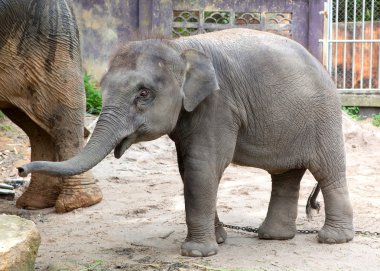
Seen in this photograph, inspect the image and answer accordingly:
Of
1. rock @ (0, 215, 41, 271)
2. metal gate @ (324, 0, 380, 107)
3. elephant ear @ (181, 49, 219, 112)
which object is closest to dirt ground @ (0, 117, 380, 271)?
rock @ (0, 215, 41, 271)

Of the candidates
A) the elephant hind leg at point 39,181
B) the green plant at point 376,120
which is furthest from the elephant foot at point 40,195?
the green plant at point 376,120

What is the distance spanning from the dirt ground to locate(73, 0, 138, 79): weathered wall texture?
142 inches

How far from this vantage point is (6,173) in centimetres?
855

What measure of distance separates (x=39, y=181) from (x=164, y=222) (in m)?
1.25

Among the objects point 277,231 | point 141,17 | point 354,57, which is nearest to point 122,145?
point 277,231

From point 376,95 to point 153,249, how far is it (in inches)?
352

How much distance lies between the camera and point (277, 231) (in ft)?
19.2

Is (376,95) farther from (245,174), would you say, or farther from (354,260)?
(354,260)

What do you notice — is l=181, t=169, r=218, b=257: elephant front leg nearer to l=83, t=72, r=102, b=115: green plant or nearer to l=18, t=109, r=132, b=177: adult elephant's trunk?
l=18, t=109, r=132, b=177: adult elephant's trunk

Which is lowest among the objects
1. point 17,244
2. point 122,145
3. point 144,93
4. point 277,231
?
point 277,231

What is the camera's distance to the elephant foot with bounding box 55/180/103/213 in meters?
6.84

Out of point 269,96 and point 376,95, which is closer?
point 269,96

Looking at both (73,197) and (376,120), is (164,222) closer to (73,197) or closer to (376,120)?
(73,197)

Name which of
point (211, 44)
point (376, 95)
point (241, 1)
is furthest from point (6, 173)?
point (376, 95)
